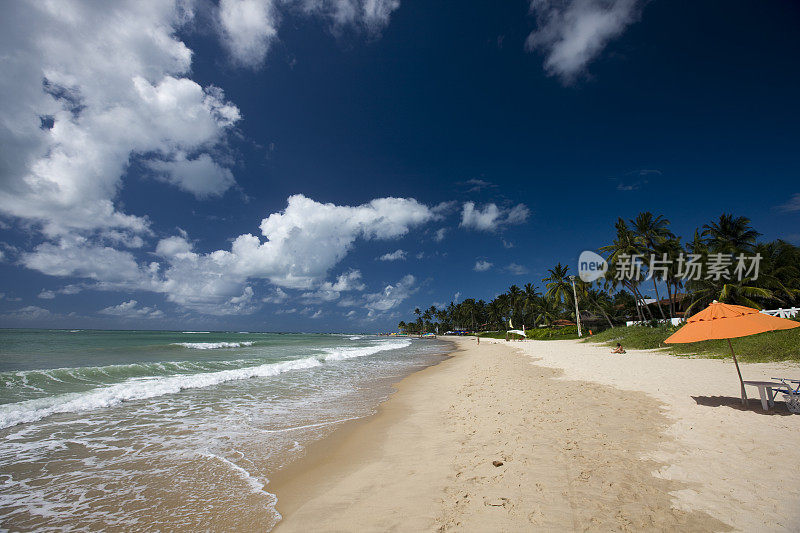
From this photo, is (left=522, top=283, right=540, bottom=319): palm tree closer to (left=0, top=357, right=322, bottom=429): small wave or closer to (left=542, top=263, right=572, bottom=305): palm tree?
(left=542, top=263, right=572, bottom=305): palm tree

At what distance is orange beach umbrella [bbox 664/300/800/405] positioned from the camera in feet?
20.7

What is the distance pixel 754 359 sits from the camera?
1262cm

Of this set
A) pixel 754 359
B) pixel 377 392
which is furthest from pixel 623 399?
pixel 754 359

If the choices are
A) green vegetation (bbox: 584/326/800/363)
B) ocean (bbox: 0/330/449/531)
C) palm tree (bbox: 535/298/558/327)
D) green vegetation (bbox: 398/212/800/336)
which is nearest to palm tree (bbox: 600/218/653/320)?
green vegetation (bbox: 398/212/800/336)

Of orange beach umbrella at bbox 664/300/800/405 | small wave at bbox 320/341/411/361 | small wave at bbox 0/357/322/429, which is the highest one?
orange beach umbrella at bbox 664/300/800/405

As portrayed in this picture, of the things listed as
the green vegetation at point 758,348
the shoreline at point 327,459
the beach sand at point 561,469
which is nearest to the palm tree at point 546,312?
the green vegetation at point 758,348

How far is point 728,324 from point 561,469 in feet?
17.6

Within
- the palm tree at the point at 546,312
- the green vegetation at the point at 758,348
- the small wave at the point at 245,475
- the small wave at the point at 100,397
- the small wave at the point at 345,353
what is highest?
the palm tree at the point at 546,312

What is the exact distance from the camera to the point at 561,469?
4.21 meters

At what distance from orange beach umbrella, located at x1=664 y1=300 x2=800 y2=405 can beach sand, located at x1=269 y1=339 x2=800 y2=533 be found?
1.46m

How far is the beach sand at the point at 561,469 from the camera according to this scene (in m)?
3.25

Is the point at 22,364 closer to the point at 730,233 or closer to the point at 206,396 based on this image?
the point at 206,396

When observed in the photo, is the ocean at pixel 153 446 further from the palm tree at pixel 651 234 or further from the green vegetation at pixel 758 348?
the palm tree at pixel 651 234

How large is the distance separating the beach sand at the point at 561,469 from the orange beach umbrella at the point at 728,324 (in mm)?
1457
